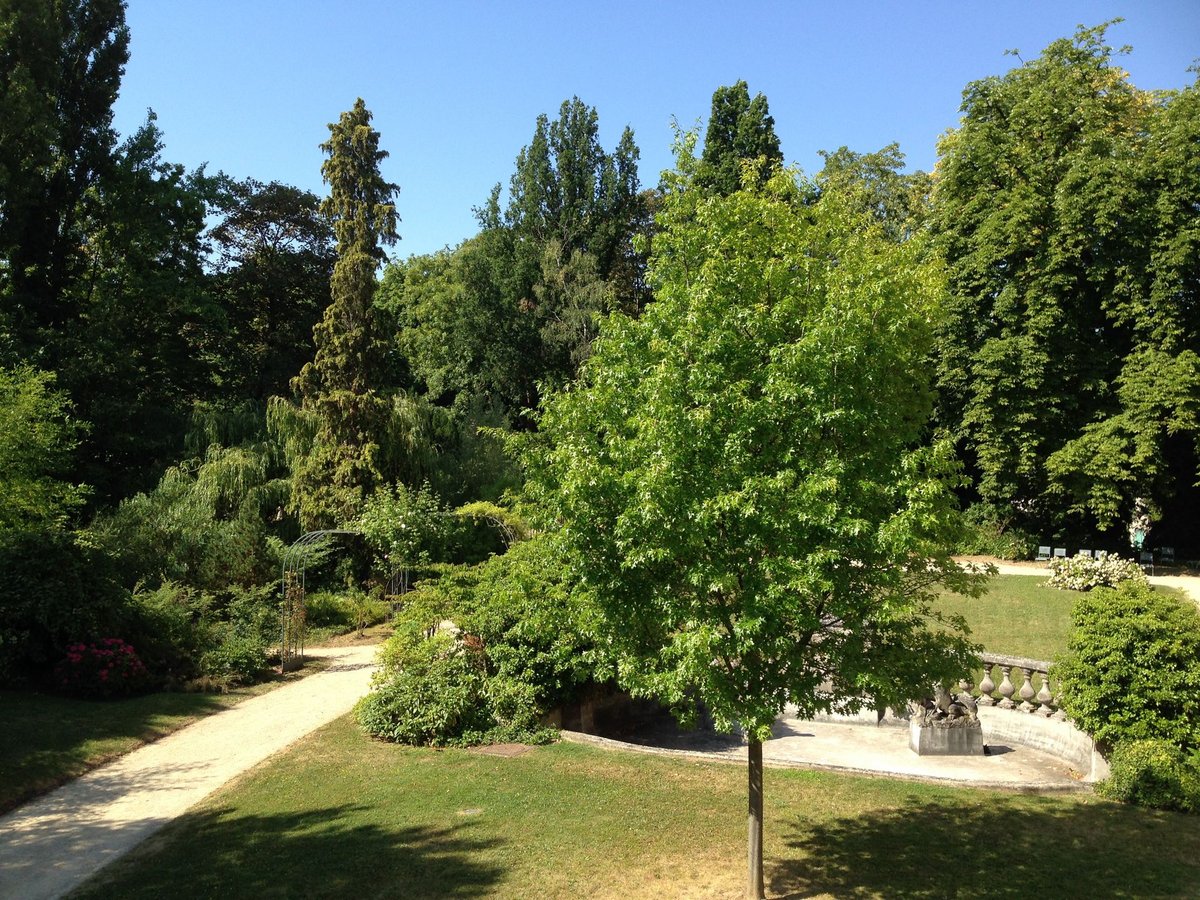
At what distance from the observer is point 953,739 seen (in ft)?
41.9

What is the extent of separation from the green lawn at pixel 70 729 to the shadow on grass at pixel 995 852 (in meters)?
9.55

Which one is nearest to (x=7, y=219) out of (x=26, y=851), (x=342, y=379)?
(x=342, y=379)

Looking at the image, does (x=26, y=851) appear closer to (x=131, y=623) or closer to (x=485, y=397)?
(x=131, y=623)

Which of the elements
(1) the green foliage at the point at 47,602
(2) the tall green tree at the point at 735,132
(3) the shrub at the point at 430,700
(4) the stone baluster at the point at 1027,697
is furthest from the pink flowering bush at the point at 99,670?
(2) the tall green tree at the point at 735,132

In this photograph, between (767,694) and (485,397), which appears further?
(485,397)

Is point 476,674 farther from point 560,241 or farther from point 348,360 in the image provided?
point 560,241

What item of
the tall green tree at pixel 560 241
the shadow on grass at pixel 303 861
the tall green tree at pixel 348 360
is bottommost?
the shadow on grass at pixel 303 861

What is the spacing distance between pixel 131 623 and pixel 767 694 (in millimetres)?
13743

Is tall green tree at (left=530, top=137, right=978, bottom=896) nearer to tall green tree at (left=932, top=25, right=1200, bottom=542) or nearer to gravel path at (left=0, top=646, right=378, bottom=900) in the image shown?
gravel path at (left=0, top=646, right=378, bottom=900)

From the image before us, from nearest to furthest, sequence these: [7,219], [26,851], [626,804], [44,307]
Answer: [26,851]
[626,804]
[7,219]
[44,307]

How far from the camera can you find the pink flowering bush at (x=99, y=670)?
47.3ft

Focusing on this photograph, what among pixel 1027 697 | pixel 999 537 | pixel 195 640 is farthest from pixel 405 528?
pixel 999 537

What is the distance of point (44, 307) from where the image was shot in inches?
1166

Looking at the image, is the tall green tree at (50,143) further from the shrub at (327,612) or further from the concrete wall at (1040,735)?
the concrete wall at (1040,735)
